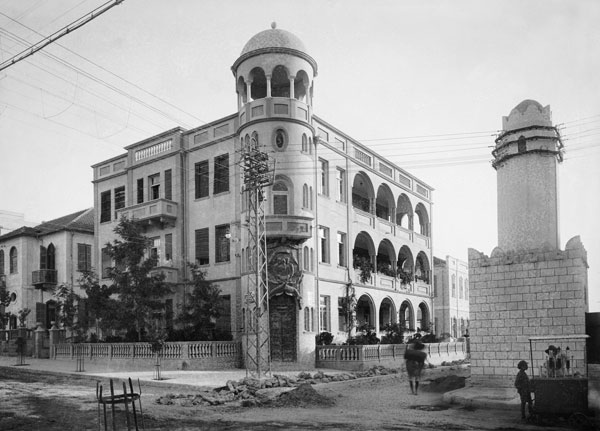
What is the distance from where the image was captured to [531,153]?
1884cm

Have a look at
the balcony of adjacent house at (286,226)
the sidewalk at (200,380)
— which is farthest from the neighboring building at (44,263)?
the balcony of adjacent house at (286,226)

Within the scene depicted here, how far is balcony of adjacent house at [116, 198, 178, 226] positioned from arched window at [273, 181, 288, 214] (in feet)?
25.7

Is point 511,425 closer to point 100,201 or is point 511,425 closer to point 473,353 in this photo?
point 473,353

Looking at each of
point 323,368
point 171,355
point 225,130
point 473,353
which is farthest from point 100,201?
point 473,353

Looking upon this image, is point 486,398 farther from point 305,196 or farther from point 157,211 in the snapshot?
point 157,211

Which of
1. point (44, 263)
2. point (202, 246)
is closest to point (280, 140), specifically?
point (202, 246)

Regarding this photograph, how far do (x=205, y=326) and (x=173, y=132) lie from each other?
1213 centimetres

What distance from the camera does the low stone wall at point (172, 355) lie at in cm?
2934

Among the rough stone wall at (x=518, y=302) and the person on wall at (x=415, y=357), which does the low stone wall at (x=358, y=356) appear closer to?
the person on wall at (x=415, y=357)

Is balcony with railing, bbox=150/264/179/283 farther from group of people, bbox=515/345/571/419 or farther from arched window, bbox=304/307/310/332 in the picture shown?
group of people, bbox=515/345/571/419

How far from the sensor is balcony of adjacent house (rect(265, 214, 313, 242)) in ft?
98.8

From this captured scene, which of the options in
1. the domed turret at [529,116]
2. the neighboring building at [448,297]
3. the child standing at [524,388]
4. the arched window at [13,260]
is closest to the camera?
the child standing at [524,388]

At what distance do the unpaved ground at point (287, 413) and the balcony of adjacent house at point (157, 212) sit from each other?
14.7 metres

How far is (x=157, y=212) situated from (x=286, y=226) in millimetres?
9589
